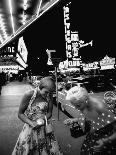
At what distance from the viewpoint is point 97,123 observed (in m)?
3.12

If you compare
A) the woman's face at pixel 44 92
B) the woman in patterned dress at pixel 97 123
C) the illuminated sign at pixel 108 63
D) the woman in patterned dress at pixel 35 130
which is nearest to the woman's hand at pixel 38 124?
the woman in patterned dress at pixel 35 130

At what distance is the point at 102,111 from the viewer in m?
3.02

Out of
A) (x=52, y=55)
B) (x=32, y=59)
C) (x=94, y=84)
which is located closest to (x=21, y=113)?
(x=52, y=55)

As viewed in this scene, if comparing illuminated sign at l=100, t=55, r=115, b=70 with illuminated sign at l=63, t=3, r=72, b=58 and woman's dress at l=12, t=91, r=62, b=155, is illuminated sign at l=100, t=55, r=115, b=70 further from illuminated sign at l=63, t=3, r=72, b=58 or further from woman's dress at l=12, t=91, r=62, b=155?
woman's dress at l=12, t=91, r=62, b=155

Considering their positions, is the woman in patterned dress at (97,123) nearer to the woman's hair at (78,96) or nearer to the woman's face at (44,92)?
the woman's hair at (78,96)

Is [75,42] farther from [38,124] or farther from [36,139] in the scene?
[38,124]

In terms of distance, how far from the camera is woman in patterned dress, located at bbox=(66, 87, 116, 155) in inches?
107

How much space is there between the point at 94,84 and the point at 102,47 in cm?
5669

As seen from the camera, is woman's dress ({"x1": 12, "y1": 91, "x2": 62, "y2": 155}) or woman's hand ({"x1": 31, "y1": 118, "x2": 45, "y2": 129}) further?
woman's dress ({"x1": 12, "y1": 91, "x2": 62, "y2": 155})

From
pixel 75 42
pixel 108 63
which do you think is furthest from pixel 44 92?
pixel 108 63

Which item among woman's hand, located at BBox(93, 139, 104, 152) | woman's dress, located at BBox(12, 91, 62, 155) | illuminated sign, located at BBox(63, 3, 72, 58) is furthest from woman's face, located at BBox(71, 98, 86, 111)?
illuminated sign, located at BBox(63, 3, 72, 58)

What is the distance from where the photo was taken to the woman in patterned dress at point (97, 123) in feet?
8.93

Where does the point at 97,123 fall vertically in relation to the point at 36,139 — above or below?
above

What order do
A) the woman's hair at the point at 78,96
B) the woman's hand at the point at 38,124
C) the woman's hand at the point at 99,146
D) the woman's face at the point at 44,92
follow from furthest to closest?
the woman's face at the point at 44,92, the woman's hand at the point at 38,124, the woman's hair at the point at 78,96, the woman's hand at the point at 99,146
